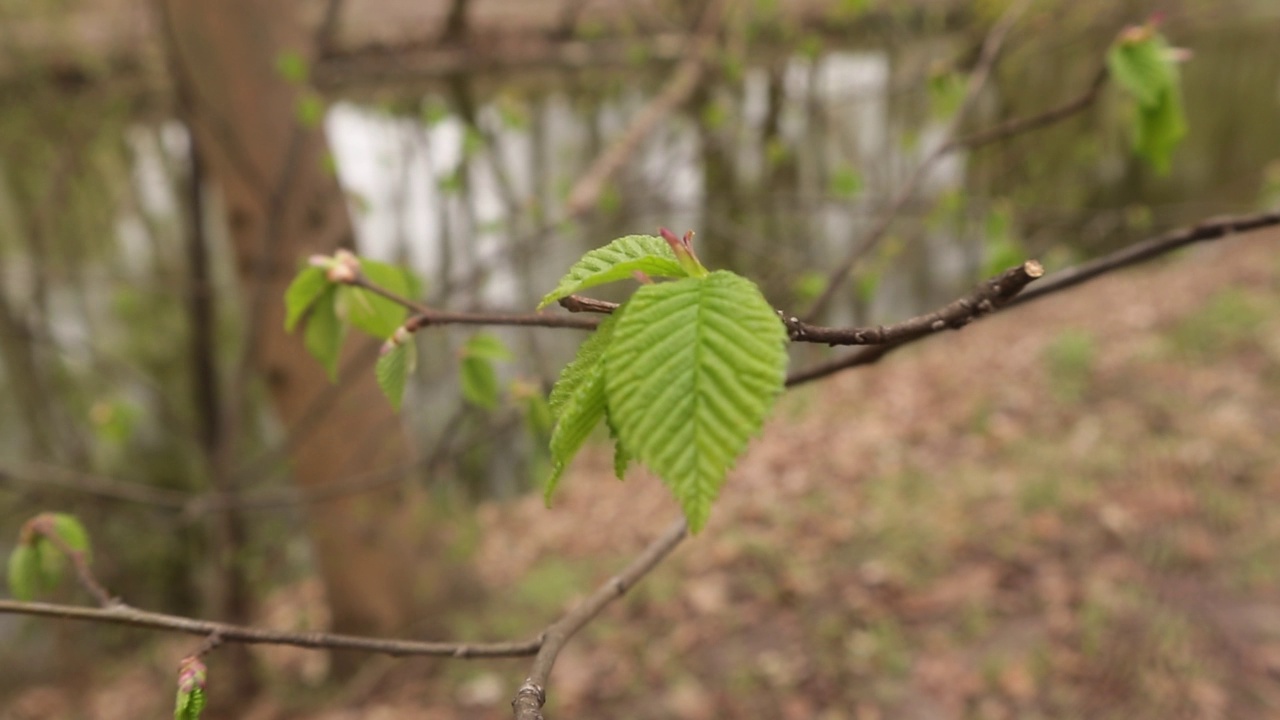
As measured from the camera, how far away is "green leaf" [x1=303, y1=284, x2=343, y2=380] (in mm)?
971

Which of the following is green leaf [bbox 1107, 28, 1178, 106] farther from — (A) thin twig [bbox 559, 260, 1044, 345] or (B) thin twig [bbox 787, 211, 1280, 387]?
(A) thin twig [bbox 559, 260, 1044, 345]

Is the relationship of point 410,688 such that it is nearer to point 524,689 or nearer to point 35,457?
point 524,689

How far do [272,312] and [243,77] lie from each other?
2.88 ft

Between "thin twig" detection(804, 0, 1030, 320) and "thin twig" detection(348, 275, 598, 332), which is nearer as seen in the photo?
"thin twig" detection(348, 275, 598, 332)

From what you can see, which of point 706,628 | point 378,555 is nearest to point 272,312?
point 378,555

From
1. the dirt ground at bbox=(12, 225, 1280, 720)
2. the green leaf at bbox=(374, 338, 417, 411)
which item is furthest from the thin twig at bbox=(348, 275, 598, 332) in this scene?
the dirt ground at bbox=(12, 225, 1280, 720)

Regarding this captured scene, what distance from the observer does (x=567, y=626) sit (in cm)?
74

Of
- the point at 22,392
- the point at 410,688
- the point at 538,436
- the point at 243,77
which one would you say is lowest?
the point at 410,688

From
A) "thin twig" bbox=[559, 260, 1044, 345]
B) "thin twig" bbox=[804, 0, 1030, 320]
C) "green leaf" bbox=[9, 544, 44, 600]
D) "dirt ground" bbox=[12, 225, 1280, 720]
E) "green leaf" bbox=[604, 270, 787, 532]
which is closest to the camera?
"green leaf" bbox=[604, 270, 787, 532]

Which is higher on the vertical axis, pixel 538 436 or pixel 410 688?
pixel 538 436

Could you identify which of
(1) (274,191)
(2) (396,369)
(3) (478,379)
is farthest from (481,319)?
(1) (274,191)

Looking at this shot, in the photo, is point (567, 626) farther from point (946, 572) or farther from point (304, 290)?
point (946, 572)

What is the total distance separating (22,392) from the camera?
5.89 m

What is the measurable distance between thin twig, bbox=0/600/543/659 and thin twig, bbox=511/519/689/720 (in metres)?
0.04
